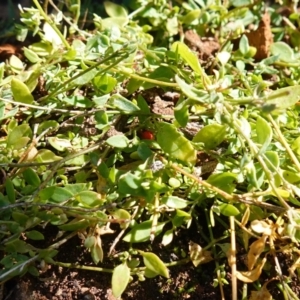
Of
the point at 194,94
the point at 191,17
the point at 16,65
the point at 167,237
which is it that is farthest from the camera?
the point at 191,17

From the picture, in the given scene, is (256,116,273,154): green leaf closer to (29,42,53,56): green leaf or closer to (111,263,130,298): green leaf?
(111,263,130,298): green leaf

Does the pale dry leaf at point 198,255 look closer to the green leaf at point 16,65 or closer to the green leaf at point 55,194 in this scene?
the green leaf at point 55,194

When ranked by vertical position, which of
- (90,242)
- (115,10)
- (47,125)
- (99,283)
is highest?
(115,10)

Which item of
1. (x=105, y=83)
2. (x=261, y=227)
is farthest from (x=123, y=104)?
(x=261, y=227)

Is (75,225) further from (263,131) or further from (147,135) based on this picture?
(263,131)

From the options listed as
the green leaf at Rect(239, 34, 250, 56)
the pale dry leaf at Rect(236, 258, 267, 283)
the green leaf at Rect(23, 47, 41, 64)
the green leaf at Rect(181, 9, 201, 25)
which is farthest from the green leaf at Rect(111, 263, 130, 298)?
the green leaf at Rect(181, 9, 201, 25)

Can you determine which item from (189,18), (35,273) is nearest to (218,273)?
(35,273)

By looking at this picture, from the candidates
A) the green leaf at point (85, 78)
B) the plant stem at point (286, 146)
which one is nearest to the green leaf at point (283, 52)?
the plant stem at point (286, 146)
